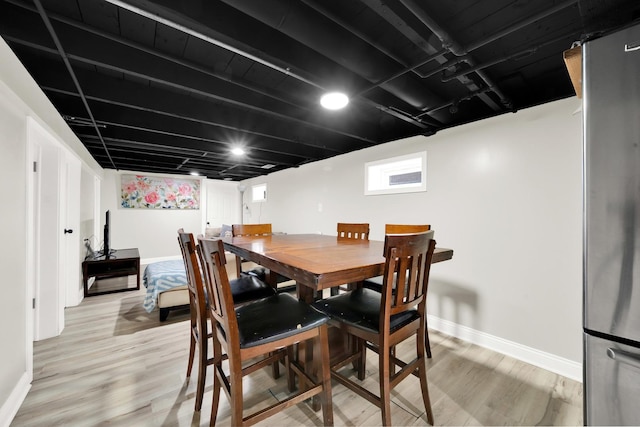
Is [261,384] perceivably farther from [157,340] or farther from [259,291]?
[157,340]

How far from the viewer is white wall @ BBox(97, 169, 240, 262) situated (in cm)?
566

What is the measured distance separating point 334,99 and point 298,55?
1.36 ft

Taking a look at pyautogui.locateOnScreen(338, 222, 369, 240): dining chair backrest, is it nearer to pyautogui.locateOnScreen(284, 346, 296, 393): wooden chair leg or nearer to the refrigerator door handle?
pyautogui.locateOnScreen(284, 346, 296, 393): wooden chair leg

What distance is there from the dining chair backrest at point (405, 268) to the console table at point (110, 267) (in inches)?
165

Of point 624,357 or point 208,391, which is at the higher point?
point 624,357

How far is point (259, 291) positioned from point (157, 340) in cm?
139

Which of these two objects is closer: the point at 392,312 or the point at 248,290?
Result: the point at 392,312

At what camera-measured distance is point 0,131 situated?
4.65ft

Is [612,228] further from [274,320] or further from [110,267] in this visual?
[110,267]

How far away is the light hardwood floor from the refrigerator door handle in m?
1.06

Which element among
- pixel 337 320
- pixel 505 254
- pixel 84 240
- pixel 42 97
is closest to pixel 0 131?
pixel 42 97

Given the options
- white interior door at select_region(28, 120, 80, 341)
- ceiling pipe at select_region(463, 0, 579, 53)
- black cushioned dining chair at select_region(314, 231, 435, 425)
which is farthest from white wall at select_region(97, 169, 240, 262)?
ceiling pipe at select_region(463, 0, 579, 53)

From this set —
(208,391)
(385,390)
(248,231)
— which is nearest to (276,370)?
(208,391)

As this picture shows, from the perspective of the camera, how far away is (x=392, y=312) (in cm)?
122
